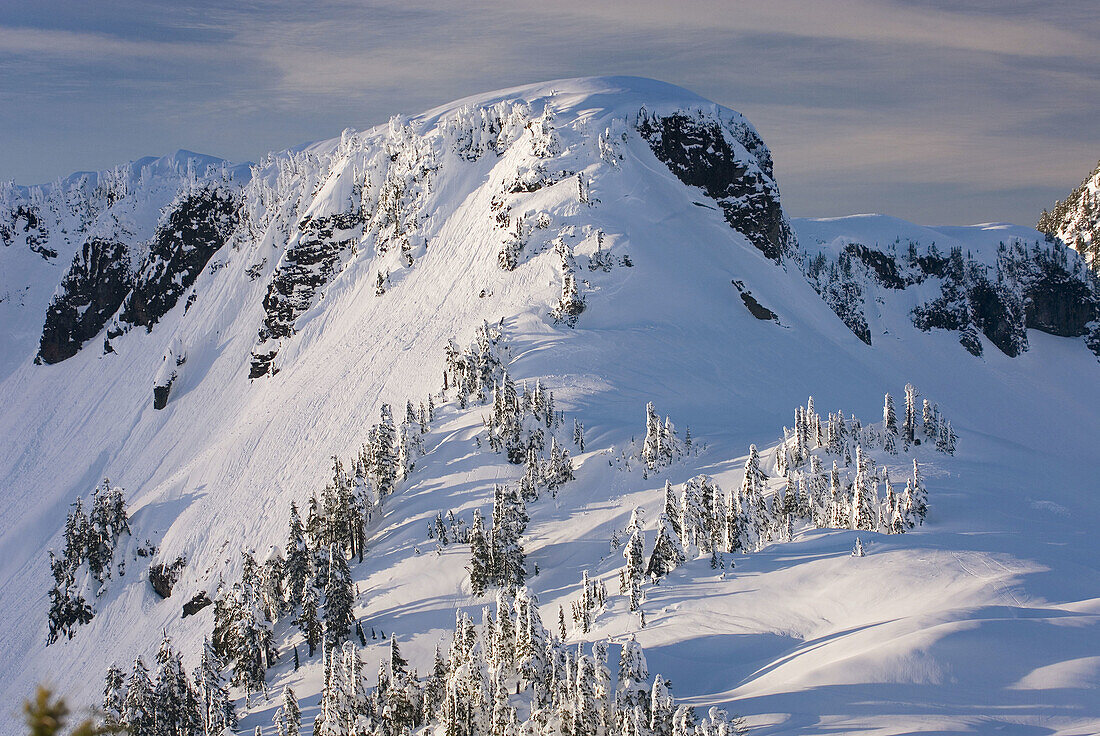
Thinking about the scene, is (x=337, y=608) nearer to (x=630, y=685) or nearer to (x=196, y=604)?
(x=630, y=685)

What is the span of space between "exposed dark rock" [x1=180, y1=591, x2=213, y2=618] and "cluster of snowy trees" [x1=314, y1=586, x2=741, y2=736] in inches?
1454

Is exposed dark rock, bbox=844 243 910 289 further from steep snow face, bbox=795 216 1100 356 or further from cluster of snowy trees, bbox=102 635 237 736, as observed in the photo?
cluster of snowy trees, bbox=102 635 237 736

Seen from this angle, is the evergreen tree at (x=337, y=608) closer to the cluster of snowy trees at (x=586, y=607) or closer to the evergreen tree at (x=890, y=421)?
the cluster of snowy trees at (x=586, y=607)

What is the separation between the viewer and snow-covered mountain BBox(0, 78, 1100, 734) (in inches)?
1359

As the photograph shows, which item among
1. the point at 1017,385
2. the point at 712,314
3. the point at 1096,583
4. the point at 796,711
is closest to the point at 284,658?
the point at 796,711

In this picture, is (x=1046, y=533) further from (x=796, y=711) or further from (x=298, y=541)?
(x=298, y=541)

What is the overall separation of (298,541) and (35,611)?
60883 mm

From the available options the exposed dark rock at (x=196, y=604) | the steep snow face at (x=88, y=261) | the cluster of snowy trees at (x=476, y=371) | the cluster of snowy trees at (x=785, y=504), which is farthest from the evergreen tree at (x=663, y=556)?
the steep snow face at (x=88, y=261)

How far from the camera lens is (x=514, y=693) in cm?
3466

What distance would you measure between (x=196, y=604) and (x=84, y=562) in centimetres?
2588

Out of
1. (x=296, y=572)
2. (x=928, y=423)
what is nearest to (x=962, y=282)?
(x=928, y=423)

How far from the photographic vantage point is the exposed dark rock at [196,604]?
2995 inches

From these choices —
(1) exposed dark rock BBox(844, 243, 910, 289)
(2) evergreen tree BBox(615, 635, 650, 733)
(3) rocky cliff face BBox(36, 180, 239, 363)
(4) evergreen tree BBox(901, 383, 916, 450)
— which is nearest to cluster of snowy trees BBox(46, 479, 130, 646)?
(3) rocky cliff face BBox(36, 180, 239, 363)

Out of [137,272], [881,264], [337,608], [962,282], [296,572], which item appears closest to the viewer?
[337,608]
